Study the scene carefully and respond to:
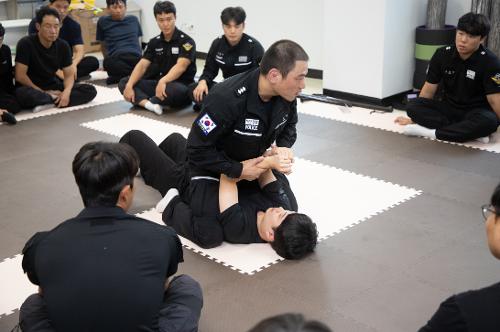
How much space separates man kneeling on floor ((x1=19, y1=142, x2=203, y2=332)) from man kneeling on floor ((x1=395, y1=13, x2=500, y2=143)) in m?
3.62

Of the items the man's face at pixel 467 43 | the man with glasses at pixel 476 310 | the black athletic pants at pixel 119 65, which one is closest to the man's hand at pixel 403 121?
the man's face at pixel 467 43

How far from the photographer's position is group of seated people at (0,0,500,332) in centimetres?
211

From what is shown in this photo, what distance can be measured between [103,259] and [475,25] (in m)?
4.01

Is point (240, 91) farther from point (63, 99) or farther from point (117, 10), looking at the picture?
point (117, 10)

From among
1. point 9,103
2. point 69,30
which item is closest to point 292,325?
point 9,103

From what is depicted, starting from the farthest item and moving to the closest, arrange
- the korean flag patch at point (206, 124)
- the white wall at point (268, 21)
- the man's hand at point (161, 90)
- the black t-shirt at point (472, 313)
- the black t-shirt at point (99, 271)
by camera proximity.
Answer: the white wall at point (268, 21) → the man's hand at point (161, 90) → the korean flag patch at point (206, 124) → the black t-shirt at point (99, 271) → the black t-shirt at point (472, 313)

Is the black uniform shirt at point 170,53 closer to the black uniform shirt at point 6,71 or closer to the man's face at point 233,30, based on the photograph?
the man's face at point 233,30

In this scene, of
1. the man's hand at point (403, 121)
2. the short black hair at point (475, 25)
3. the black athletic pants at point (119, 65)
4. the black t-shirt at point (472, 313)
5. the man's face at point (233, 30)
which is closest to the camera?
the black t-shirt at point (472, 313)

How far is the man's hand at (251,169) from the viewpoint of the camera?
3.52 metres

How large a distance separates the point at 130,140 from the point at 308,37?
3.99 meters

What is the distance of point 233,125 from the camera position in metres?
3.51

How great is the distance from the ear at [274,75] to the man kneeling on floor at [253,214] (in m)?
0.44

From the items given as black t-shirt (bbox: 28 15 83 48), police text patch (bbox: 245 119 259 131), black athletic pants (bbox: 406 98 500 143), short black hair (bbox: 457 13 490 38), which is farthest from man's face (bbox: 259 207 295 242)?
black t-shirt (bbox: 28 15 83 48)

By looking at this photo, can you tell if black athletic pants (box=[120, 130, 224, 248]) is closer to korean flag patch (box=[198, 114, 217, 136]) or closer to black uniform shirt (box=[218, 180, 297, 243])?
black uniform shirt (box=[218, 180, 297, 243])
